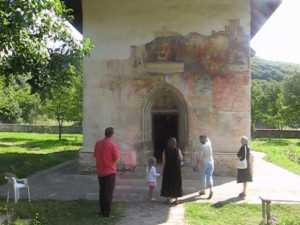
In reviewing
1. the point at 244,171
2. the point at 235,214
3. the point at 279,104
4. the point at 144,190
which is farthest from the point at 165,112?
the point at 279,104

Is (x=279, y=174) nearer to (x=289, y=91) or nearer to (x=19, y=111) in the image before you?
Answer: (x=289, y=91)

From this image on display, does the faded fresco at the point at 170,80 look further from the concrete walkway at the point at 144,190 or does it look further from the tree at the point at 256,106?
the tree at the point at 256,106

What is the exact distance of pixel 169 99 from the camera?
14.8 metres

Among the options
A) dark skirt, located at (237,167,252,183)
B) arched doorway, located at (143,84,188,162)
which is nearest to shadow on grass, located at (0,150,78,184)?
arched doorway, located at (143,84,188,162)

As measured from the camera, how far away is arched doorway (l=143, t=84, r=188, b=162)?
14352 millimetres

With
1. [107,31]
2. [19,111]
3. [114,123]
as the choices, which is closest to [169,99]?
[114,123]

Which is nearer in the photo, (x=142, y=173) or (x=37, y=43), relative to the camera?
(x=37, y=43)

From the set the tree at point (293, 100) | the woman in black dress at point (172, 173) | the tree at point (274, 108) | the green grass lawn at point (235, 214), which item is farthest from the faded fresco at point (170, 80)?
the tree at point (274, 108)

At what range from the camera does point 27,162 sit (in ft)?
56.3

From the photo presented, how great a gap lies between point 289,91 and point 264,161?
2654 centimetres

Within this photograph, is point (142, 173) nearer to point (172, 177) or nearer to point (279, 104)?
point (172, 177)

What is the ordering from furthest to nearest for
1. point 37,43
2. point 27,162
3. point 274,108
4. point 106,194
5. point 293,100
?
point 274,108
point 293,100
point 27,162
point 106,194
point 37,43

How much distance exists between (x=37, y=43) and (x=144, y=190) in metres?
5.22

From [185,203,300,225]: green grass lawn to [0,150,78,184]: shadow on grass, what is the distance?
606 cm
